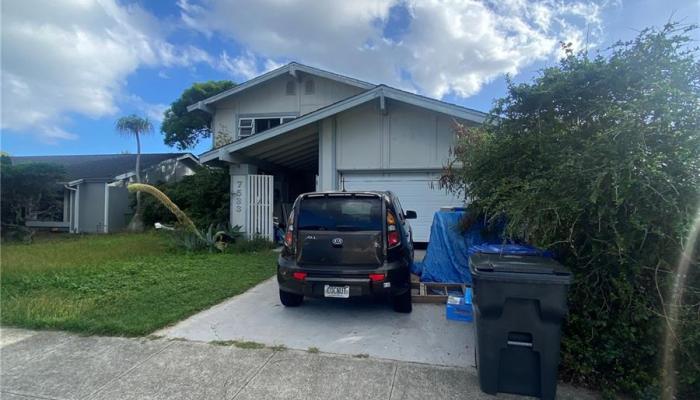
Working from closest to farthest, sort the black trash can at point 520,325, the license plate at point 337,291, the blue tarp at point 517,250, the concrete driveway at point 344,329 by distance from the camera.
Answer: the black trash can at point 520,325
the blue tarp at point 517,250
the concrete driveway at point 344,329
the license plate at point 337,291

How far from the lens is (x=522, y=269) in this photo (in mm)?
3037

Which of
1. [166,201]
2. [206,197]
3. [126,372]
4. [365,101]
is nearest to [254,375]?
[126,372]

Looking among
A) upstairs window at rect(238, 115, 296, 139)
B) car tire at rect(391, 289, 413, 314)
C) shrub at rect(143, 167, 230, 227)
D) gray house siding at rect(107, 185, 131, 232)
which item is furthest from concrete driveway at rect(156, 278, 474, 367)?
gray house siding at rect(107, 185, 131, 232)

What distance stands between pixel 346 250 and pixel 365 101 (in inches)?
240

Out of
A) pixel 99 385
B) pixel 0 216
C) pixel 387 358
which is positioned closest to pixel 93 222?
pixel 0 216

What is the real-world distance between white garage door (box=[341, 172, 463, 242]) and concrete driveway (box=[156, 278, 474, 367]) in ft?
17.3

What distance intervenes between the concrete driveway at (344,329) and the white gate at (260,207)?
18.1ft

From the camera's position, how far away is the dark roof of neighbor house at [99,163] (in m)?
18.3

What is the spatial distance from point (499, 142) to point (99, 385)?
18.0 feet

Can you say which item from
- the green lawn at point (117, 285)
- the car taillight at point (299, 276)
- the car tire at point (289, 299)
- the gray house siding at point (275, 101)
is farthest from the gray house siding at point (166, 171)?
the car taillight at point (299, 276)

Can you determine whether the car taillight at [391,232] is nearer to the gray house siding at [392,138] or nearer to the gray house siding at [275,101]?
the gray house siding at [392,138]

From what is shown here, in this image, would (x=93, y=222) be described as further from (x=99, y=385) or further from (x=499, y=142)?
(x=499, y=142)

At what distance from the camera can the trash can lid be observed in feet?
9.60

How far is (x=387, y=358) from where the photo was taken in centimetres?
375
